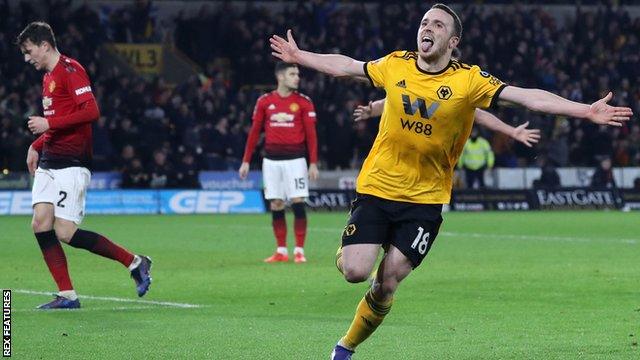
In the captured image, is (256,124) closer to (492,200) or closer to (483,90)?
(483,90)

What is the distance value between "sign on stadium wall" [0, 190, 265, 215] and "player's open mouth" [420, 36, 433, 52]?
872 inches

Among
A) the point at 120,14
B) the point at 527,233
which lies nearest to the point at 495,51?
the point at 120,14

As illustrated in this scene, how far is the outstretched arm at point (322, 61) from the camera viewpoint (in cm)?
870

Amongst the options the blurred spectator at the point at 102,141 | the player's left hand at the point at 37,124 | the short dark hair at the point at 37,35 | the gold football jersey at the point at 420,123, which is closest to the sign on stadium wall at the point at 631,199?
the blurred spectator at the point at 102,141

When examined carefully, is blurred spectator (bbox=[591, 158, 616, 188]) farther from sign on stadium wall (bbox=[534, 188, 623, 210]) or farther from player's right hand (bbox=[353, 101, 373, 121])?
player's right hand (bbox=[353, 101, 373, 121])

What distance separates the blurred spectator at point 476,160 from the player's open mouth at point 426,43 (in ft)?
81.6

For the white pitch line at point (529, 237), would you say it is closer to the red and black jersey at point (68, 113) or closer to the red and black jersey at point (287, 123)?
the red and black jersey at point (287, 123)

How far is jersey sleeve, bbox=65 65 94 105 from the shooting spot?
11508 mm

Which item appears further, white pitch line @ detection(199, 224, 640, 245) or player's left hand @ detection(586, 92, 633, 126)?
white pitch line @ detection(199, 224, 640, 245)

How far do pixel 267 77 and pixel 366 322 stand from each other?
28858mm

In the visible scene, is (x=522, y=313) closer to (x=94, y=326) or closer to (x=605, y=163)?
(x=94, y=326)

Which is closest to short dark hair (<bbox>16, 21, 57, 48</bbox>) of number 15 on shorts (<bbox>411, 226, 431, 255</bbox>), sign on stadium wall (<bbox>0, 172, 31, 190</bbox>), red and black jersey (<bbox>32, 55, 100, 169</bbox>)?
red and black jersey (<bbox>32, 55, 100, 169</bbox>)

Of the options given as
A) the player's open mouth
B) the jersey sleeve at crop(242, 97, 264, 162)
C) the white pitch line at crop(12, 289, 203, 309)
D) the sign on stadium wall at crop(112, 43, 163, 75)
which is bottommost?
the sign on stadium wall at crop(112, 43, 163, 75)

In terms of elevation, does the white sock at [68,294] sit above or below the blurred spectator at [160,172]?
above
